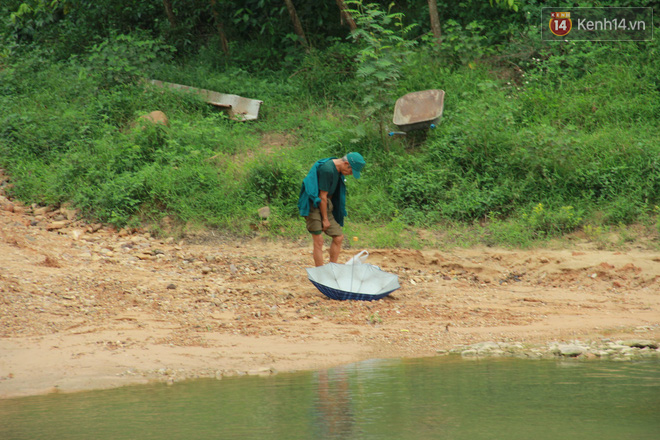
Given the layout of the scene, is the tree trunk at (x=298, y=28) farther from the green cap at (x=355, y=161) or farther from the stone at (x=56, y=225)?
the green cap at (x=355, y=161)

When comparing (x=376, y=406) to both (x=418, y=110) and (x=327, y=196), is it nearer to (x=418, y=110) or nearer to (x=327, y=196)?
(x=327, y=196)

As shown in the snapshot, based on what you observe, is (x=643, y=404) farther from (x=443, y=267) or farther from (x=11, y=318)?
(x=11, y=318)

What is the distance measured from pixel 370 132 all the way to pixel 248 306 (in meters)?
4.51

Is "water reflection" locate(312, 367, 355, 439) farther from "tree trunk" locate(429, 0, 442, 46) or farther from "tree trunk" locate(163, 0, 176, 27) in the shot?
"tree trunk" locate(163, 0, 176, 27)

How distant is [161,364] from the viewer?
498 cm

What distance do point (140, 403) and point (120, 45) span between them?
9081 mm

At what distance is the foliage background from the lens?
8.91 m

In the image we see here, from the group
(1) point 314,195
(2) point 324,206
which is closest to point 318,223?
(2) point 324,206

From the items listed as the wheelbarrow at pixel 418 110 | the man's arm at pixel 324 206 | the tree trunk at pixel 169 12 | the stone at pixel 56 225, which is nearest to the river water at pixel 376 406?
the man's arm at pixel 324 206

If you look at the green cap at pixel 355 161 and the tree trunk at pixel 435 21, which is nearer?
the green cap at pixel 355 161

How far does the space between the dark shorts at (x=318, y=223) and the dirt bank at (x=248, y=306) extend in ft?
2.01

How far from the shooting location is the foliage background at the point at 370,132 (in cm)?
891

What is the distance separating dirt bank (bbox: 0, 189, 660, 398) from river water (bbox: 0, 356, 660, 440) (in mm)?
320

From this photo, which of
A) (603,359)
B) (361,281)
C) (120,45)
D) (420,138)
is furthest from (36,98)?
(603,359)
